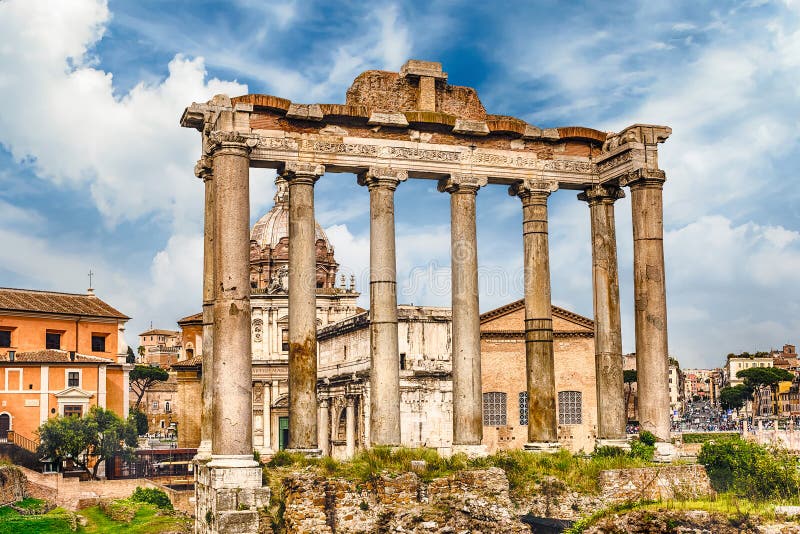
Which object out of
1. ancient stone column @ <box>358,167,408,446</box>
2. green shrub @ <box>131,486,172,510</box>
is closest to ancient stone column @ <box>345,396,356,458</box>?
green shrub @ <box>131,486,172,510</box>

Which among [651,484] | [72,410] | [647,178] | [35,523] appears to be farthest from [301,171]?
[72,410]

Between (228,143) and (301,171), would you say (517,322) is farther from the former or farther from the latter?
(228,143)

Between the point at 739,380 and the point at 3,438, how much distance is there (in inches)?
4693

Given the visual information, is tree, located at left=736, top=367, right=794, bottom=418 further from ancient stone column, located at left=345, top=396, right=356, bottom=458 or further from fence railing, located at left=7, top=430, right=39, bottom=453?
fence railing, located at left=7, top=430, right=39, bottom=453

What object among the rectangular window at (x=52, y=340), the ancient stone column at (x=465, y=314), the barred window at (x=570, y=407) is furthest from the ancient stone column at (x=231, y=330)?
the rectangular window at (x=52, y=340)

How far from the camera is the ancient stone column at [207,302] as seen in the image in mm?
21922

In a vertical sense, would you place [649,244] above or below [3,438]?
above

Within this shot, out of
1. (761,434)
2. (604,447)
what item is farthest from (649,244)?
(761,434)

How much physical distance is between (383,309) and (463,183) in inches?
150

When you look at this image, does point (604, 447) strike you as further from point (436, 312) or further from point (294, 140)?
point (436, 312)

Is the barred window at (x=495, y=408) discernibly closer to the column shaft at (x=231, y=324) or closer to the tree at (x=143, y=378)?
the column shaft at (x=231, y=324)

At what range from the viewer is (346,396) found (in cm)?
4594

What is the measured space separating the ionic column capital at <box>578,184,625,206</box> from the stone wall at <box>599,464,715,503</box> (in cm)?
711

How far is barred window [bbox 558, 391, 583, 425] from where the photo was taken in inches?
1993
